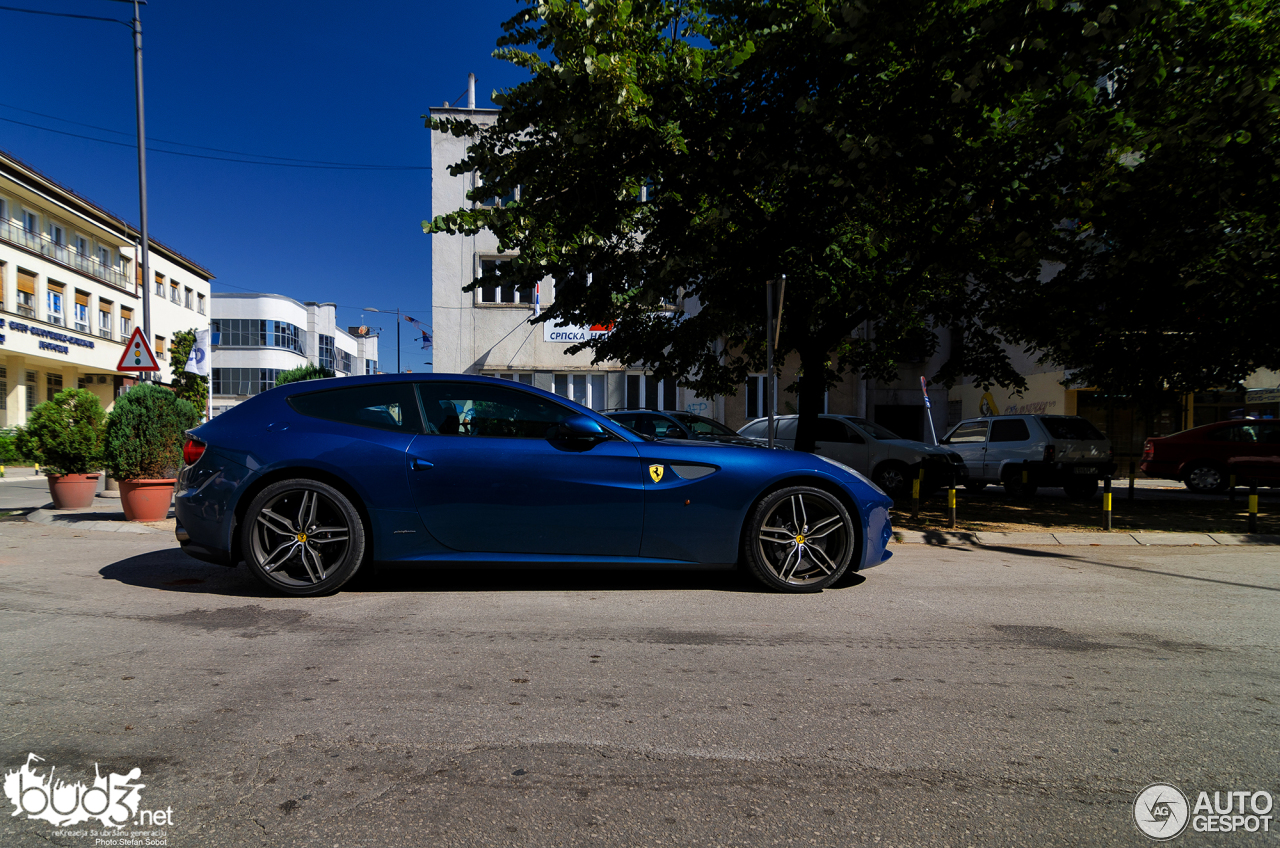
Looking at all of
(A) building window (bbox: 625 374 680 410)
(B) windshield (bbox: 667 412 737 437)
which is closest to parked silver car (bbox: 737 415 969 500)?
(B) windshield (bbox: 667 412 737 437)

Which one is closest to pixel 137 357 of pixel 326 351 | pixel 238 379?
pixel 238 379

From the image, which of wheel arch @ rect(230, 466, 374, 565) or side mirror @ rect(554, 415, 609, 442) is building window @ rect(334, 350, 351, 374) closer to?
wheel arch @ rect(230, 466, 374, 565)

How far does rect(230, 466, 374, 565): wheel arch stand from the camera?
14.6ft

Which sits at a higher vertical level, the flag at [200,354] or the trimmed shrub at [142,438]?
the flag at [200,354]

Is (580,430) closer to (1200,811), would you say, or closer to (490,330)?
(1200,811)

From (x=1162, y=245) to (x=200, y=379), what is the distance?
46.6 metres

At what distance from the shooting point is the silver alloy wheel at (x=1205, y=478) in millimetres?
14961

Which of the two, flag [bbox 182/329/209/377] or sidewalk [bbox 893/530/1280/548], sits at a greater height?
flag [bbox 182/329/209/377]

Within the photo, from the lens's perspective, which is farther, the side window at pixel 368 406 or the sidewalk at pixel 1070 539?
Result: the sidewalk at pixel 1070 539

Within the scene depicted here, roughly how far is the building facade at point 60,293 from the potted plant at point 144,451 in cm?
2047

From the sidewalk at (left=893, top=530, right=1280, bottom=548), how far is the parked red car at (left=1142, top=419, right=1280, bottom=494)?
850cm

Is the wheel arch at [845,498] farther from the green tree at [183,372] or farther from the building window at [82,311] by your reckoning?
the green tree at [183,372]

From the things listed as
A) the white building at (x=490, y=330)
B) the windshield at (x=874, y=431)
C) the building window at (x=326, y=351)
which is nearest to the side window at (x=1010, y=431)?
the windshield at (x=874, y=431)

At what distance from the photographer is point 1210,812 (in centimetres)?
201
